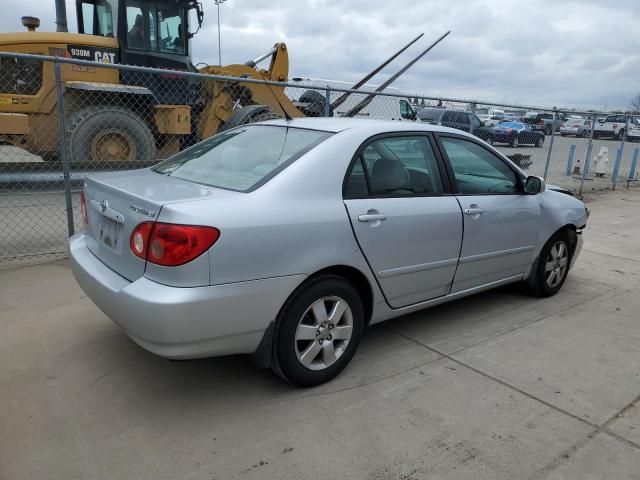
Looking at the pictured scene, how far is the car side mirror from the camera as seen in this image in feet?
13.8

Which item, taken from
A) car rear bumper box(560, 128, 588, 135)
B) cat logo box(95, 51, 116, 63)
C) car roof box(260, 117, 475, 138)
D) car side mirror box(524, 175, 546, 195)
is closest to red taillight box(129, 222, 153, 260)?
car roof box(260, 117, 475, 138)

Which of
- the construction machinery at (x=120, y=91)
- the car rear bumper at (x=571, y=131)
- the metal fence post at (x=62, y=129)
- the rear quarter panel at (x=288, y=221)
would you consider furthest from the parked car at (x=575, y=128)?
the rear quarter panel at (x=288, y=221)

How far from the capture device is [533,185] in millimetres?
4215

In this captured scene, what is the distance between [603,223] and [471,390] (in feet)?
21.3

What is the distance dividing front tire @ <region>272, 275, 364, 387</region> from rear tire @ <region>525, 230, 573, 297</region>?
2.12m

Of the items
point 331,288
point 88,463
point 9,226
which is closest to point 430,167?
point 331,288

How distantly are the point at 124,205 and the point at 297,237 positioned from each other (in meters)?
0.94

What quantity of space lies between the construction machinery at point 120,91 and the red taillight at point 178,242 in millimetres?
5284

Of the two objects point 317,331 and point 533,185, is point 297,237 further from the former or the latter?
point 533,185

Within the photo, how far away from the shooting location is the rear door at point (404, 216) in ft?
10.2

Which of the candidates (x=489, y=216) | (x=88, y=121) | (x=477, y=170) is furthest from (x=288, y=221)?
(x=88, y=121)

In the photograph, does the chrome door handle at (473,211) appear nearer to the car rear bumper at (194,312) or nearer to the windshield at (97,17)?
the car rear bumper at (194,312)

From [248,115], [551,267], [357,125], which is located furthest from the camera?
[248,115]

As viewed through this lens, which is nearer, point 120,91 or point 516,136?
point 120,91
